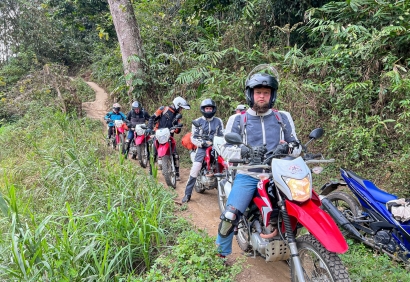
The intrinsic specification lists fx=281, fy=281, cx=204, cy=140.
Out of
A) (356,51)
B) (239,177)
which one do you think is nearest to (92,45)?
(356,51)

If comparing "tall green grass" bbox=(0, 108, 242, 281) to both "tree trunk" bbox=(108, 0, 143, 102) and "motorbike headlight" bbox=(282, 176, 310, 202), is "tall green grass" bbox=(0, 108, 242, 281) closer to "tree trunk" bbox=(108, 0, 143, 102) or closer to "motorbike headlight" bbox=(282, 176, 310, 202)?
"motorbike headlight" bbox=(282, 176, 310, 202)

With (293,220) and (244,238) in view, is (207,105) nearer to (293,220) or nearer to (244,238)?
(244,238)

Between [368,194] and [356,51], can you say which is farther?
[356,51]

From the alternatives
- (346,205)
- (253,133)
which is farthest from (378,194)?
(253,133)

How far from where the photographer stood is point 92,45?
26.0 m

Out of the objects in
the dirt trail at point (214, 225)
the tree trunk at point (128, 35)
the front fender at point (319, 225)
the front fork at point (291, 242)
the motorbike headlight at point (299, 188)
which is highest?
the tree trunk at point (128, 35)

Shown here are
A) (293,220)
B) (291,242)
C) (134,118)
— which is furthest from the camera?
(134,118)

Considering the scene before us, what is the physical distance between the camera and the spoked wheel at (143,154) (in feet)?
24.1

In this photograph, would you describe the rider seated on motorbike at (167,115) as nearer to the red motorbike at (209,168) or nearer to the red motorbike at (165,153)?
the red motorbike at (165,153)

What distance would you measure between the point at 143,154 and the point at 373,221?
5.59 meters

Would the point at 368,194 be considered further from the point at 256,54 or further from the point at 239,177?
the point at 256,54

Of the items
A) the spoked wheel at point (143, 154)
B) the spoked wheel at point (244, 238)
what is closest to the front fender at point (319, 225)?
the spoked wheel at point (244, 238)

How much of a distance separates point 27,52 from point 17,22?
255 centimetres

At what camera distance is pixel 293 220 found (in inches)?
98.3
